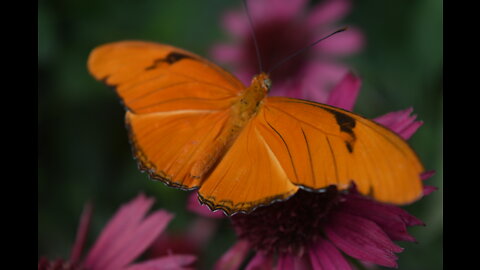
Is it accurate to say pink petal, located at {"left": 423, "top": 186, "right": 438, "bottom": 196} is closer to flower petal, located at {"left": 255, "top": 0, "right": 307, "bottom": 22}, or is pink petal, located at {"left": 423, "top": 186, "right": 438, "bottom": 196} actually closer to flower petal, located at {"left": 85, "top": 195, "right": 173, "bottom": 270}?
flower petal, located at {"left": 85, "top": 195, "right": 173, "bottom": 270}

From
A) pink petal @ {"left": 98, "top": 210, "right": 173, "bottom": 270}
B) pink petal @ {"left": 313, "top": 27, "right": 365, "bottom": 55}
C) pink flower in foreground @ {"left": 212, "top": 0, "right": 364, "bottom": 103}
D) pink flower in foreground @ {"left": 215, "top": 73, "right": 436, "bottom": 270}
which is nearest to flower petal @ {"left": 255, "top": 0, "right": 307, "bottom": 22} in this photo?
pink flower in foreground @ {"left": 212, "top": 0, "right": 364, "bottom": 103}

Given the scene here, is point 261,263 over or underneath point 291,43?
underneath

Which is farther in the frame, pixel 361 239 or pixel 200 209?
pixel 200 209

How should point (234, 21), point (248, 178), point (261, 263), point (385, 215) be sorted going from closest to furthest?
point (248, 178)
point (385, 215)
point (261, 263)
point (234, 21)

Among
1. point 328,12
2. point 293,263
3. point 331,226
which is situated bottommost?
point 293,263

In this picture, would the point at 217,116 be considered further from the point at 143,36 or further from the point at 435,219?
the point at 143,36

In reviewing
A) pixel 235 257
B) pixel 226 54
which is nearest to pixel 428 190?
pixel 235 257

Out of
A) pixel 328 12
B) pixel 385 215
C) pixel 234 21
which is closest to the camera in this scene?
pixel 385 215

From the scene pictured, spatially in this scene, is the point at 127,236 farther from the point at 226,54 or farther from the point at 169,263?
the point at 226,54
